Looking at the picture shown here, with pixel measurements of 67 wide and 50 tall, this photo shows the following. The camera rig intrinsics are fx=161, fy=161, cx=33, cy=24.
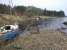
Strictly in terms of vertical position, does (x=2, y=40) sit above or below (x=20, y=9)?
below

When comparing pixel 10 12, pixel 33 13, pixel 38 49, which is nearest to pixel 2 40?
pixel 38 49

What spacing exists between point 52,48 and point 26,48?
1.43m

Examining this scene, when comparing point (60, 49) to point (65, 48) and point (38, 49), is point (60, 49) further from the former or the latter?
point (38, 49)

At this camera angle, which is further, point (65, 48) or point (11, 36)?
point (11, 36)

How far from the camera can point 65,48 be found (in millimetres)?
8914

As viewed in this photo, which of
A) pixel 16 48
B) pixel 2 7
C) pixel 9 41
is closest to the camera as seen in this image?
pixel 16 48

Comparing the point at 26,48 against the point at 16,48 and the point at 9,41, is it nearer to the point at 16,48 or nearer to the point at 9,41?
the point at 16,48

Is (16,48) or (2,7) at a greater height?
(2,7)

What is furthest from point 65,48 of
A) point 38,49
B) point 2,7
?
point 2,7

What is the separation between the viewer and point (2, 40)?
9.01 meters

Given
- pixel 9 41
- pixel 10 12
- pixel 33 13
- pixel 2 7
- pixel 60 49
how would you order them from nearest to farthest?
pixel 60 49 → pixel 9 41 → pixel 10 12 → pixel 2 7 → pixel 33 13

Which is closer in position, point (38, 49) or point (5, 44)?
point (38, 49)

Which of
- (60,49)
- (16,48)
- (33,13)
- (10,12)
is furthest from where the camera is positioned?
(33,13)

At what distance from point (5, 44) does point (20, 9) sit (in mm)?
24177
